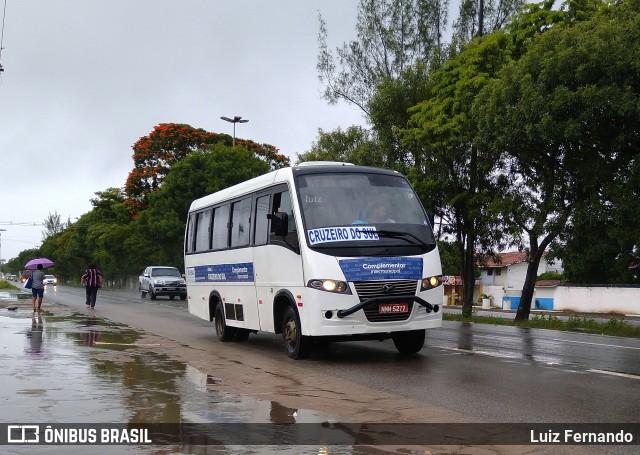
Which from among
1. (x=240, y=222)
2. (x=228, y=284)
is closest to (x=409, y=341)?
(x=240, y=222)

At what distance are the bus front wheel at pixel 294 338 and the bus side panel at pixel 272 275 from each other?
1.39 ft

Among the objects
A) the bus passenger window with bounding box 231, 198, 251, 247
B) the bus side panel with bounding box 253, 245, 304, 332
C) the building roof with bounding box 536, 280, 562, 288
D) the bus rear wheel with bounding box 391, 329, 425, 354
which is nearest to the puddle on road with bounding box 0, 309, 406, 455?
the bus side panel with bounding box 253, 245, 304, 332

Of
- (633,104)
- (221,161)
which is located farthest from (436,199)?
(221,161)

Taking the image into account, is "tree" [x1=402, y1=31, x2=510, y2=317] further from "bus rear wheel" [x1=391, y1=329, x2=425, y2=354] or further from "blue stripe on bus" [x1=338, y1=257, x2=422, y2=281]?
"blue stripe on bus" [x1=338, y1=257, x2=422, y2=281]

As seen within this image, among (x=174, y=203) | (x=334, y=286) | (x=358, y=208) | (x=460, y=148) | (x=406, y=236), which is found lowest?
(x=334, y=286)

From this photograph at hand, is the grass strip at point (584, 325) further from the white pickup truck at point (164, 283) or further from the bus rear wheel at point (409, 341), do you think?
the white pickup truck at point (164, 283)

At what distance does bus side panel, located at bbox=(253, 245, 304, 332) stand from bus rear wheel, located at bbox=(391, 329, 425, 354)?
1.95 meters

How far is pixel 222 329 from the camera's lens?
56.1 feet

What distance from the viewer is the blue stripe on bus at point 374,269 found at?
1231 centimetres

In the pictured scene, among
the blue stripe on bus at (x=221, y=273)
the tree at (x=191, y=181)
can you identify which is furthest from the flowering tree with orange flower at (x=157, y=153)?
the blue stripe on bus at (x=221, y=273)

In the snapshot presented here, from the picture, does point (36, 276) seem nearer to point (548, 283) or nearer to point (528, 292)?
point (528, 292)

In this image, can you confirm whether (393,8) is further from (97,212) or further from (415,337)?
(97,212)

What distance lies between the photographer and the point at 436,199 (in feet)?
98.9

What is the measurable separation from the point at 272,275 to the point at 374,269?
7.60 ft
